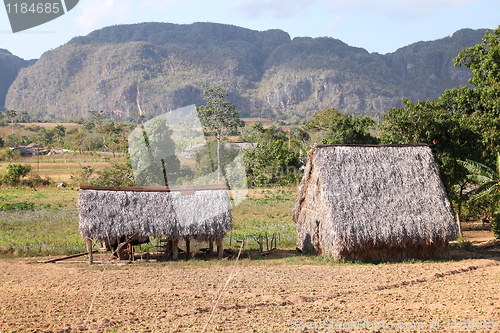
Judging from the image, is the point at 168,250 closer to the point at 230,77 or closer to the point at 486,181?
the point at 486,181

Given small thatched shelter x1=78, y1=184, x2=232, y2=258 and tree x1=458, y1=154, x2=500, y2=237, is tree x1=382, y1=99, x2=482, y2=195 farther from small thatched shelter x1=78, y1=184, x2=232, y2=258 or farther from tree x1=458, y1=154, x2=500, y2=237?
small thatched shelter x1=78, y1=184, x2=232, y2=258

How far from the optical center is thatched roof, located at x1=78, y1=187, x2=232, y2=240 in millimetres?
12430

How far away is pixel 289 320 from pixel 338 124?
1016 inches

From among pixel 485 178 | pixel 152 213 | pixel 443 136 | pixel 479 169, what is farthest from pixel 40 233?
pixel 485 178

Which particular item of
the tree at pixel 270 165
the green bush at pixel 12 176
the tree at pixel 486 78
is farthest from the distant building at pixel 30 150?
the tree at pixel 486 78

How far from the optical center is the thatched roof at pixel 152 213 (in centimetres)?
1243

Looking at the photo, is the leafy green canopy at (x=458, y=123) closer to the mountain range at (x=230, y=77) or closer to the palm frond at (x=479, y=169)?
the palm frond at (x=479, y=169)

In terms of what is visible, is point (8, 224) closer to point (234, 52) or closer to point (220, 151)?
point (220, 151)

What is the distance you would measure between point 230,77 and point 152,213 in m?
131

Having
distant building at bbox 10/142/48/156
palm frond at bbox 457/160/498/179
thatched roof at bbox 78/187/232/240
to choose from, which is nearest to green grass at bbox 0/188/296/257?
thatched roof at bbox 78/187/232/240

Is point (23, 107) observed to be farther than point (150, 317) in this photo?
Yes

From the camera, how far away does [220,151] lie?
1444 inches

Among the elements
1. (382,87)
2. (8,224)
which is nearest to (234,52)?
(382,87)

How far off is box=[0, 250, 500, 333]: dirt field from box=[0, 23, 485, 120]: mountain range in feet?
335
